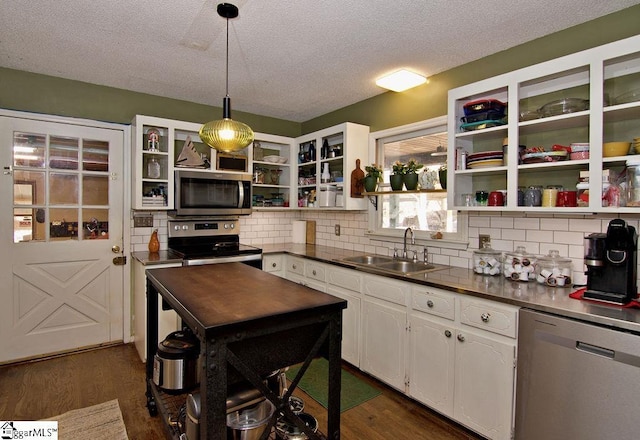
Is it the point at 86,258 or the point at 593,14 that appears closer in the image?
the point at 593,14

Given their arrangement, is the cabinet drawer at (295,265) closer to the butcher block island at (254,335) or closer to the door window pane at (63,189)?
the butcher block island at (254,335)

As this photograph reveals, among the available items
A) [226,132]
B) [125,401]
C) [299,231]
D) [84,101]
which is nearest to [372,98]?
[299,231]

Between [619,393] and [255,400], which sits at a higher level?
[619,393]

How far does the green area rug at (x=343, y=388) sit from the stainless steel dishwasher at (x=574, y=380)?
1.03 m

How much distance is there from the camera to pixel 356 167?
3.47m

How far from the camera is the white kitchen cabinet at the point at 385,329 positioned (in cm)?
244

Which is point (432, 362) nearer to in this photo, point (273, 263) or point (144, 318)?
point (273, 263)

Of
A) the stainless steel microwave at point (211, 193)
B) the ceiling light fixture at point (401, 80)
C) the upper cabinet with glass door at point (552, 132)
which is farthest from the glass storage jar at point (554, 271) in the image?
the stainless steel microwave at point (211, 193)

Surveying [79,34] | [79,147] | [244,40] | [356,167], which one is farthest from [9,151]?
[356,167]

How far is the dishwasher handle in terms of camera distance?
151cm

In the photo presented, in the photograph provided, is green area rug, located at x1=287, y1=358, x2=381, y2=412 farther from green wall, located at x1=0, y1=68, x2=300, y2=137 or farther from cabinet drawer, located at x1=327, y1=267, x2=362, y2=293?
green wall, located at x1=0, y1=68, x2=300, y2=137

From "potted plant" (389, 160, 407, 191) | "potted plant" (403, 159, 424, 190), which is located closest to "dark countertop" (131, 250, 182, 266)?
"potted plant" (389, 160, 407, 191)

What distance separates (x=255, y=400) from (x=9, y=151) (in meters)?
3.06

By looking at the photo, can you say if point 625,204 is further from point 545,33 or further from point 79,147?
point 79,147
